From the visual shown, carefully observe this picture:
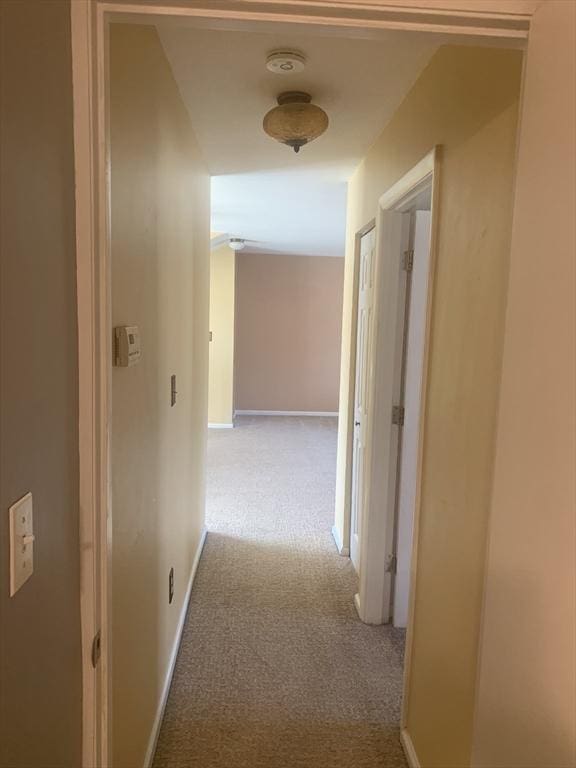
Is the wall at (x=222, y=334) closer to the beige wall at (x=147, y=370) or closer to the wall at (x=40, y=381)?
the beige wall at (x=147, y=370)

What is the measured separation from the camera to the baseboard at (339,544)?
11.5 feet

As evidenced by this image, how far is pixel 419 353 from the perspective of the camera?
8.64ft

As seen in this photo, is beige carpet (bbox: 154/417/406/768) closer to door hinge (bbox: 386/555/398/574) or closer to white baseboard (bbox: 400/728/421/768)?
white baseboard (bbox: 400/728/421/768)

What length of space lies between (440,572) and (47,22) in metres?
1.63

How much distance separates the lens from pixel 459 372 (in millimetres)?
1547

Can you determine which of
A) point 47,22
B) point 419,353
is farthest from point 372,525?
point 47,22

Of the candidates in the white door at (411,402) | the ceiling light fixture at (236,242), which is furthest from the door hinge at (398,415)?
the ceiling light fixture at (236,242)

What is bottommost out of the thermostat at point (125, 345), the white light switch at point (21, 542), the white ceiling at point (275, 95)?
the white light switch at point (21, 542)

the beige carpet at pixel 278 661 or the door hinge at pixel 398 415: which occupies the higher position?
the door hinge at pixel 398 415

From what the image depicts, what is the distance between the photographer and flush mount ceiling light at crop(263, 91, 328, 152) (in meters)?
2.10

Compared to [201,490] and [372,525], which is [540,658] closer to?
[372,525]

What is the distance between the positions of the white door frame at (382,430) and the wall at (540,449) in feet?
4.95

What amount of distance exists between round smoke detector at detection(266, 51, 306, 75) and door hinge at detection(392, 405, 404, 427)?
1.50m

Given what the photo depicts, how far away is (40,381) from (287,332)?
7.19m
